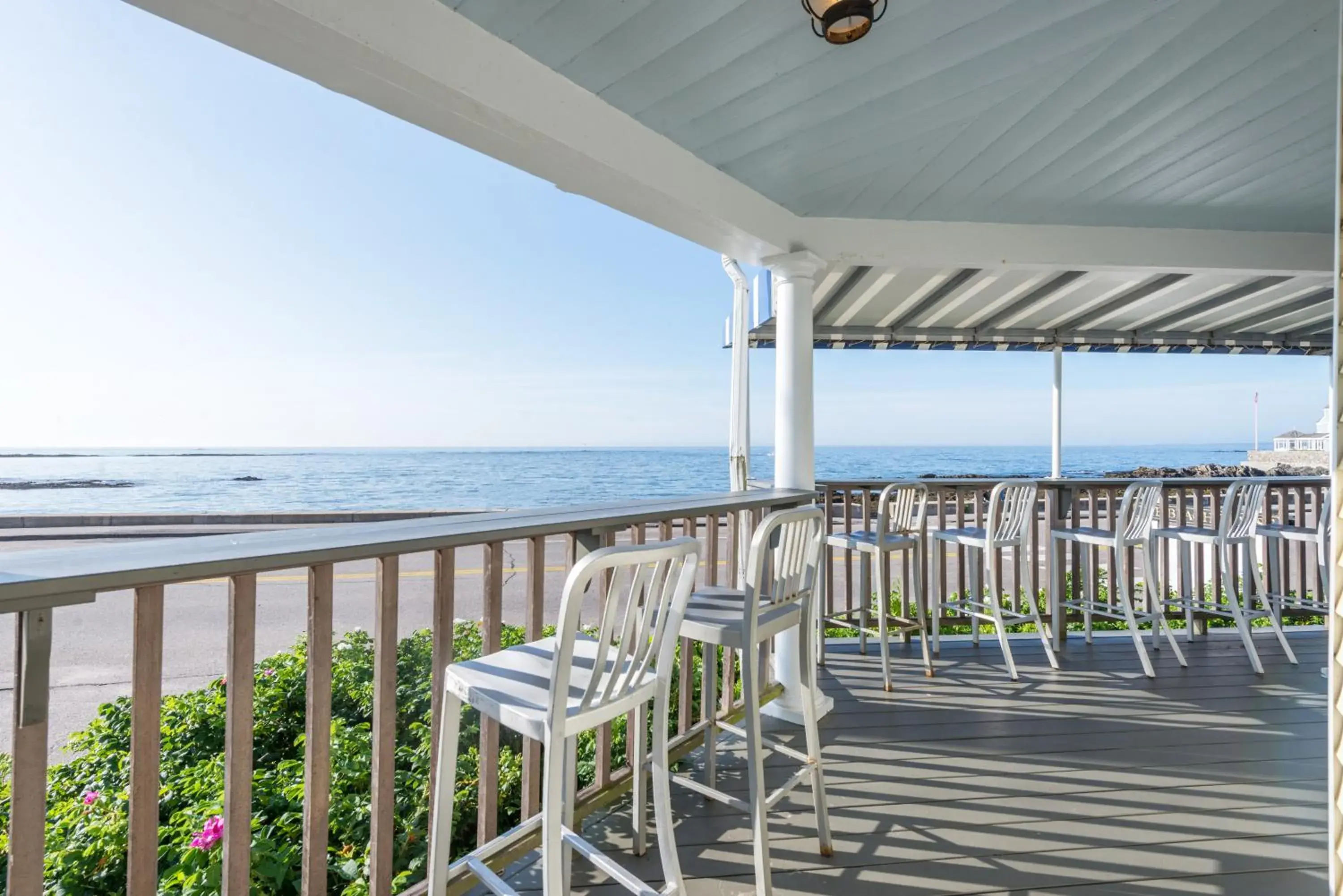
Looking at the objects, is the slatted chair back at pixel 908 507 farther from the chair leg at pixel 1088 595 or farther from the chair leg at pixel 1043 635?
the chair leg at pixel 1088 595


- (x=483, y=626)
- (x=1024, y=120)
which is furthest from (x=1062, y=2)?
(x=483, y=626)

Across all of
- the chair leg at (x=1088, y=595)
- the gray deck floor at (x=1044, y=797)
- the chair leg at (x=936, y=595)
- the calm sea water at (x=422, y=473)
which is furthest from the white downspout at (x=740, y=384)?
the calm sea water at (x=422, y=473)

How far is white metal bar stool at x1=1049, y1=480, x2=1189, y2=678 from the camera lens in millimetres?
3729

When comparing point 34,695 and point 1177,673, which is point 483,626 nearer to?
point 34,695

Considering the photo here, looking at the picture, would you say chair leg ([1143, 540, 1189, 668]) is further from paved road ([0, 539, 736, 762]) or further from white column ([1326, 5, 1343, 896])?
paved road ([0, 539, 736, 762])

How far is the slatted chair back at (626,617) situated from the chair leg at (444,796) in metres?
0.28

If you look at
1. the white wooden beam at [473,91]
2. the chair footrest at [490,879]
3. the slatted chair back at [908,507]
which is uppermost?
the white wooden beam at [473,91]

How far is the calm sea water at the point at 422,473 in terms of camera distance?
19188mm

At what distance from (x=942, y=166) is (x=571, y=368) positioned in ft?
81.9

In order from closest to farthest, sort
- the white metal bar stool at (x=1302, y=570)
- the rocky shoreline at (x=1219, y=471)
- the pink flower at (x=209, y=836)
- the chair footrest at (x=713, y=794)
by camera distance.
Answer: the pink flower at (x=209, y=836) < the chair footrest at (x=713, y=794) < the white metal bar stool at (x=1302, y=570) < the rocky shoreline at (x=1219, y=471)

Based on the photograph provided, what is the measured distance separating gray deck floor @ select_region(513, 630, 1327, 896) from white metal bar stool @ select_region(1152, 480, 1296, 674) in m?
0.32

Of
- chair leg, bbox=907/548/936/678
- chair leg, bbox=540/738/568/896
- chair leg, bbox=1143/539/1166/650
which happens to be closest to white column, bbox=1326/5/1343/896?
chair leg, bbox=540/738/568/896

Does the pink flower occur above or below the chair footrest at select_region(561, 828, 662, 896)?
below

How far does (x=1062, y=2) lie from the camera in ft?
6.11
